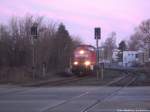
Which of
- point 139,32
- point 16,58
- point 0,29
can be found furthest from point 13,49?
point 139,32

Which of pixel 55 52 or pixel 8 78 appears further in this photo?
pixel 55 52

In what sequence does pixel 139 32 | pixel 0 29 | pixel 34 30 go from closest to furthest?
pixel 34 30 < pixel 0 29 < pixel 139 32

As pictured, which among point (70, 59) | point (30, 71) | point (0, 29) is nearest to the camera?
point (30, 71)

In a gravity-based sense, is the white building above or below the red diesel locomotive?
above

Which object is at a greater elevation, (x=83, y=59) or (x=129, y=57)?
(x=129, y=57)

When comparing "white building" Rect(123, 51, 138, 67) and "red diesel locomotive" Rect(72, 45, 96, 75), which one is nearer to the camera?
"red diesel locomotive" Rect(72, 45, 96, 75)

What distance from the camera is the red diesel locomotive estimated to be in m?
61.9

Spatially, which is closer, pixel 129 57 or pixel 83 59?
pixel 83 59

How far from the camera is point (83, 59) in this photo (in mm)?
62625

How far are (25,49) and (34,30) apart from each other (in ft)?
31.1

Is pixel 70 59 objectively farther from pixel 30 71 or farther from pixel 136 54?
pixel 136 54

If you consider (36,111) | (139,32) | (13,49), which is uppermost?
(139,32)

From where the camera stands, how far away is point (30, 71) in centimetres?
5284

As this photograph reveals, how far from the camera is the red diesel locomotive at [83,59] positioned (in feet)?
203
